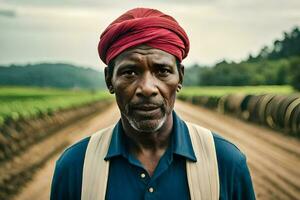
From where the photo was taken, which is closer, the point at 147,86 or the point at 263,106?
the point at 147,86

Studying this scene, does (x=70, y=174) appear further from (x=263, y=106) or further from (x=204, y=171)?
(x=263, y=106)

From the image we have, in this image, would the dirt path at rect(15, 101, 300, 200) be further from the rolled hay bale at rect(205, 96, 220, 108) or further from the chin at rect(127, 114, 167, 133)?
the rolled hay bale at rect(205, 96, 220, 108)

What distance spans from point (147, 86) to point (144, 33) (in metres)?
0.22

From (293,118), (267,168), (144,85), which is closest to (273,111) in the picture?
(293,118)

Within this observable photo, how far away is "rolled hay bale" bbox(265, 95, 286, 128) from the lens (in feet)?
61.5

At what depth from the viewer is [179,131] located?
221cm

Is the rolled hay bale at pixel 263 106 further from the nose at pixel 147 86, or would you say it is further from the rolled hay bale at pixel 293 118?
the nose at pixel 147 86

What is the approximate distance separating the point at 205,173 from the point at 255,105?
20829mm

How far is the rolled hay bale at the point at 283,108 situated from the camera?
17406 millimetres

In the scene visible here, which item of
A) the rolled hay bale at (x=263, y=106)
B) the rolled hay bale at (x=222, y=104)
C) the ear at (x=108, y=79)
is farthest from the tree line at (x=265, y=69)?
the ear at (x=108, y=79)

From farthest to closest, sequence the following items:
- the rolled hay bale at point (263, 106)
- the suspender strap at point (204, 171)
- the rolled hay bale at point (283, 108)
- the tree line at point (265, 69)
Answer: the tree line at point (265, 69), the rolled hay bale at point (263, 106), the rolled hay bale at point (283, 108), the suspender strap at point (204, 171)

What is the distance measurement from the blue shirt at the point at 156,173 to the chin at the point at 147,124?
116mm

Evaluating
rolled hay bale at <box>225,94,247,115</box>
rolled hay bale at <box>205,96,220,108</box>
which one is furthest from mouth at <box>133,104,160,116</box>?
rolled hay bale at <box>205,96,220,108</box>

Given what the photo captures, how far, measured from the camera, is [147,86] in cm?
205
